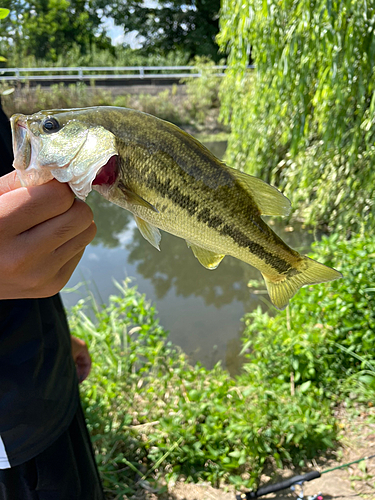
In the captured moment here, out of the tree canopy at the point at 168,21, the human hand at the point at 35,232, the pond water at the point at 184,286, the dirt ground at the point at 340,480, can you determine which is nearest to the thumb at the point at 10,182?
the human hand at the point at 35,232

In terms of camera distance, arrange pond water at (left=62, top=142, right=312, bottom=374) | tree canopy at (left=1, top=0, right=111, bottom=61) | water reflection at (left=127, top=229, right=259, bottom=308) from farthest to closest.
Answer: tree canopy at (left=1, top=0, right=111, bottom=61)
water reflection at (left=127, top=229, right=259, bottom=308)
pond water at (left=62, top=142, right=312, bottom=374)

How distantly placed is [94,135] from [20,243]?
335 mm

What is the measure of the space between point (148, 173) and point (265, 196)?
34cm

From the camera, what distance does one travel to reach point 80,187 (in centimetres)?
92

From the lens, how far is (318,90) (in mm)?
4207

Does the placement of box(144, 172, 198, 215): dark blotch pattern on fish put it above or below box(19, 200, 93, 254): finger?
above

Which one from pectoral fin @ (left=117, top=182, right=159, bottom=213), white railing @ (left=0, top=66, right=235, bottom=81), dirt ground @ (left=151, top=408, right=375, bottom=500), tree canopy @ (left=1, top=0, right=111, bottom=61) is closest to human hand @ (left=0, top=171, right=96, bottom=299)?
pectoral fin @ (left=117, top=182, right=159, bottom=213)

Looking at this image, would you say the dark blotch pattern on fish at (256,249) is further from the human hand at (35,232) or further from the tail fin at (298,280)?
the human hand at (35,232)

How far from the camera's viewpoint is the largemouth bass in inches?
36.3

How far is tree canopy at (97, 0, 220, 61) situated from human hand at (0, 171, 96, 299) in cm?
2979

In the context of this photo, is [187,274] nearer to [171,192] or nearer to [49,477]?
[49,477]

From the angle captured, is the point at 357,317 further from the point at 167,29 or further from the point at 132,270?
the point at 167,29

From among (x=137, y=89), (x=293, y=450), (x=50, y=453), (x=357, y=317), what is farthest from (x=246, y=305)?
(x=137, y=89)

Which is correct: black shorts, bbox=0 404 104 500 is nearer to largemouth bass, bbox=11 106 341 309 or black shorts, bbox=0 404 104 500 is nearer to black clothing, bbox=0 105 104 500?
black clothing, bbox=0 105 104 500
